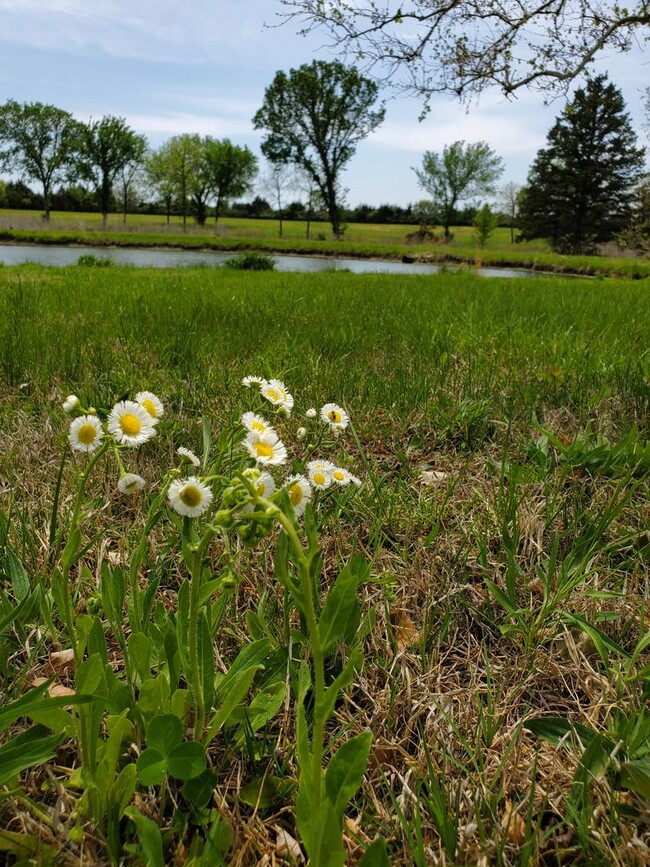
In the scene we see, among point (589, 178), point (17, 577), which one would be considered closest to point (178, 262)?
Answer: point (17, 577)

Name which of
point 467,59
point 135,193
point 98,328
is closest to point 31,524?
point 98,328

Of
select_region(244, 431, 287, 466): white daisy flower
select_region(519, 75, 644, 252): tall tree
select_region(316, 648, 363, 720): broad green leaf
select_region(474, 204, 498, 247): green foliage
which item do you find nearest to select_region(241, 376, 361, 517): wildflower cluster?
select_region(244, 431, 287, 466): white daisy flower

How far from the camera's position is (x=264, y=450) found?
860 millimetres

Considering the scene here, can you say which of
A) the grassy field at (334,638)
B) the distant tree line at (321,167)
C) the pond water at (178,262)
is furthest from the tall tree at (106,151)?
the grassy field at (334,638)

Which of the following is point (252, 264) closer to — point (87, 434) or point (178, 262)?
point (178, 262)

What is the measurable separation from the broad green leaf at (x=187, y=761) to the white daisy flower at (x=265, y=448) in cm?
41

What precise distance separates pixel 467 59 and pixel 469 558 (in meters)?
6.56

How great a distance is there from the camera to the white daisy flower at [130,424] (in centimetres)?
88

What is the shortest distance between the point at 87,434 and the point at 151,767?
20.5 inches

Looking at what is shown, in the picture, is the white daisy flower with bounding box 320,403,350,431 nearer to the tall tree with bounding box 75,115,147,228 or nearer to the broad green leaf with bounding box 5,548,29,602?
the broad green leaf with bounding box 5,548,29,602

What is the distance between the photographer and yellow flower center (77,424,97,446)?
91 centimetres

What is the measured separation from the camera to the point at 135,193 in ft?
193

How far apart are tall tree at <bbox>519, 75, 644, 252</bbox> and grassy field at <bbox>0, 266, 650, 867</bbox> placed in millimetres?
48059

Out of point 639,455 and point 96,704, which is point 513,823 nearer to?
point 96,704
